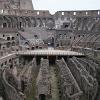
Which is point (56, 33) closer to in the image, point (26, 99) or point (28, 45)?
point (28, 45)

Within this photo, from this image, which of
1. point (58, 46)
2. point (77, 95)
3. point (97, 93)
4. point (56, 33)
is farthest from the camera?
point (56, 33)

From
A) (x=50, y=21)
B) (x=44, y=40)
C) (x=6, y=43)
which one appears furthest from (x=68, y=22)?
(x=6, y=43)

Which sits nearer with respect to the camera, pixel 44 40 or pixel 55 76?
pixel 55 76

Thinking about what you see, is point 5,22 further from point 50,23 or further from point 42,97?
point 42,97

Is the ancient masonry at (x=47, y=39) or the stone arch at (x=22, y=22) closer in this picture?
the ancient masonry at (x=47, y=39)

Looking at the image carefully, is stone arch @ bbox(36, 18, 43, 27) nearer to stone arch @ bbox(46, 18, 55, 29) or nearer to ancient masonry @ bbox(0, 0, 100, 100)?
ancient masonry @ bbox(0, 0, 100, 100)

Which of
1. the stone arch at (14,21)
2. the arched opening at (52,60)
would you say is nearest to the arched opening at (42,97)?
the arched opening at (52,60)

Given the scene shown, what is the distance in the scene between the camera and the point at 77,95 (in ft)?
58.2

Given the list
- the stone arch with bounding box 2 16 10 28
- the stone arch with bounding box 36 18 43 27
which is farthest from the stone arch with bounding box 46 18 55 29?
the stone arch with bounding box 2 16 10 28

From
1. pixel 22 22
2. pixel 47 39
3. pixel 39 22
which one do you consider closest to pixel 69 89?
pixel 47 39

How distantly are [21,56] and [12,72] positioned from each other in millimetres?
12113

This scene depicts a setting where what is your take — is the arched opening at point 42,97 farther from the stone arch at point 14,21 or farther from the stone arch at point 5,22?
the stone arch at point 14,21

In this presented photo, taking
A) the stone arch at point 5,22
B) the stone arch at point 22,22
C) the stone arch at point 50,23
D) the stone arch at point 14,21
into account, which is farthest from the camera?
the stone arch at point 50,23

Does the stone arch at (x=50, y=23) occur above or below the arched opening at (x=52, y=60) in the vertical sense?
above
